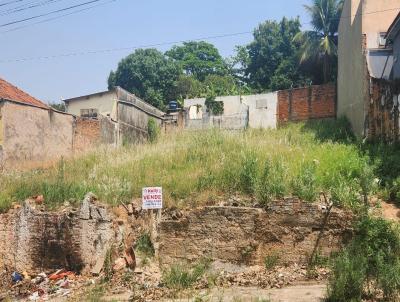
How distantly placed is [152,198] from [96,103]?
1581 cm

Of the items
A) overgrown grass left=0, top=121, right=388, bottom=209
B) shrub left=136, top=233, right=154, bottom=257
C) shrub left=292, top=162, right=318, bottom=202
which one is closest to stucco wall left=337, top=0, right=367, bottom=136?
overgrown grass left=0, top=121, right=388, bottom=209

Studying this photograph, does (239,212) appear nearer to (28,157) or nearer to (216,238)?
(216,238)

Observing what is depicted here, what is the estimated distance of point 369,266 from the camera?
25.3 ft

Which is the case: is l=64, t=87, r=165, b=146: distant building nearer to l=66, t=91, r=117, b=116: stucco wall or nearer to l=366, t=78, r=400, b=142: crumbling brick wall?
l=66, t=91, r=117, b=116: stucco wall

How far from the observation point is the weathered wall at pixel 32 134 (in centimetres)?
1648

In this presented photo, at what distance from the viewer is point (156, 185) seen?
35.8 ft

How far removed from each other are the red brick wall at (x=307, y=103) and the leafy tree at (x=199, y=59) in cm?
1767

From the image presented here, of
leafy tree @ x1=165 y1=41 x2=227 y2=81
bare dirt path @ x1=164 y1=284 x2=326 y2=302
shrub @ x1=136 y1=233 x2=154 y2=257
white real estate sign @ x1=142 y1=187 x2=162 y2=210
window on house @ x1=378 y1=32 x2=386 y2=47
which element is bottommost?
bare dirt path @ x1=164 y1=284 x2=326 y2=302

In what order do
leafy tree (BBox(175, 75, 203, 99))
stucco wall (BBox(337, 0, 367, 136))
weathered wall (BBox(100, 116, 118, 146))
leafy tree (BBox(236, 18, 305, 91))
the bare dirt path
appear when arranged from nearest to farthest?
the bare dirt path < stucco wall (BBox(337, 0, 367, 136)) < weathered wall (BBox(100, 116, 118, 146)) < leafy tree (BBox(236, 18, 305, 91)) < leafy tree (BBox(175, 75, 203, 99))

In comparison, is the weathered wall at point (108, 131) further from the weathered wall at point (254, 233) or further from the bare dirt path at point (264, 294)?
the bare dirt path at point (264, 294)

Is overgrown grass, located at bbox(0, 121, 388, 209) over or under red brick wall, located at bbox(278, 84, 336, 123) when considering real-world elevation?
under

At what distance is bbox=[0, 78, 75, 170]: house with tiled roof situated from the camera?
16422mm

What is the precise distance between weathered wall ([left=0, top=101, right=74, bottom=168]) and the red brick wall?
10.3m

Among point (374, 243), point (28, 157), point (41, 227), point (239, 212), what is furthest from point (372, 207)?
point (28, 157)
